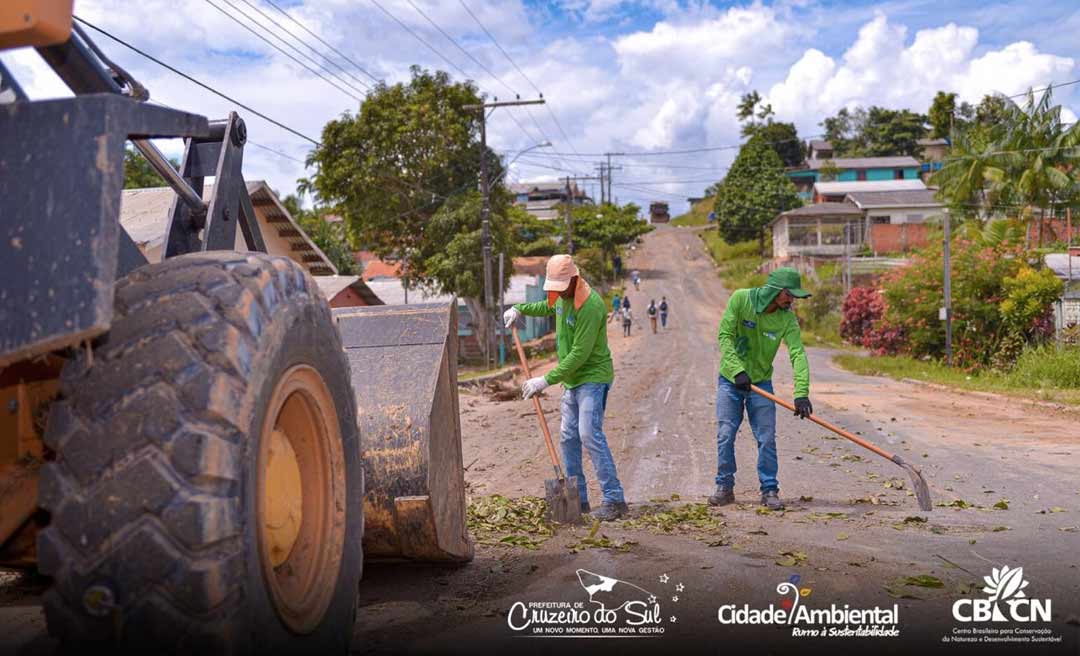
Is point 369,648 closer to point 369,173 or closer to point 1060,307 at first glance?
point 1060,307

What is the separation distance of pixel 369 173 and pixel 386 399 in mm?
34365

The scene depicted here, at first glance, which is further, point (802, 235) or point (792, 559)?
point (802, 235)

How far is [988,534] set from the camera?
6.16m

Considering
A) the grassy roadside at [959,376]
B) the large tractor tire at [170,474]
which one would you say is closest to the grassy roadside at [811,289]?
the grassy roadside at [959,376]

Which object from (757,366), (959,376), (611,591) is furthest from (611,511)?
(959,376)

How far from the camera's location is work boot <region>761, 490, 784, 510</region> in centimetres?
774

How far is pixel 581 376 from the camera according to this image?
294 inches

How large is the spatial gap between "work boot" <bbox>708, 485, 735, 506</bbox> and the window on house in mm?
60089

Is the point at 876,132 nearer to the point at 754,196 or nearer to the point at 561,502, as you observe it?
the point at 754,196

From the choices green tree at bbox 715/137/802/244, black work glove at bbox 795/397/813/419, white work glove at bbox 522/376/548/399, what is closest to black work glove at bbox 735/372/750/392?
black work glove at bbox 795/397/813/419

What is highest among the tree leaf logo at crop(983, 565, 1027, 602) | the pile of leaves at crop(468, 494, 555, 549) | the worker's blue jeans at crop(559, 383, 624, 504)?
the worker's blue jeans at crop(559, 383, 624, 504)

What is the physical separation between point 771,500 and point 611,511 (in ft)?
4.62

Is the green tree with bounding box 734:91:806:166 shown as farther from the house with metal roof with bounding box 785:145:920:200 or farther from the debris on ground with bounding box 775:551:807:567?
the debris on ground with bounding box 775:551:807:567

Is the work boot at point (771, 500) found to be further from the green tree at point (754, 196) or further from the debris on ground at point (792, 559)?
the green tree at point (754, 196)
